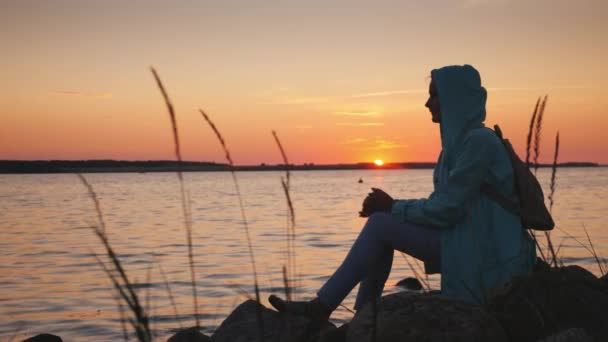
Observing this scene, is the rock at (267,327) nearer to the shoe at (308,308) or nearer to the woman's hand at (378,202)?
the shoe at (308,308)

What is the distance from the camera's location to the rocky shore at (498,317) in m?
3.62

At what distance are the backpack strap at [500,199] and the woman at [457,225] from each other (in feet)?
0.07

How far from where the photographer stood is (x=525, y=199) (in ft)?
14.3

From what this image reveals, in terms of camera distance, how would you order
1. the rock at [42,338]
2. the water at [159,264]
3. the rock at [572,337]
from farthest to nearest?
the water at [159,264] → the rock at [42,338] → the rock at [572,337]

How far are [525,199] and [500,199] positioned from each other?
0.15 meters

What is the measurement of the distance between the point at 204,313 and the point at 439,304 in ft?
19.4

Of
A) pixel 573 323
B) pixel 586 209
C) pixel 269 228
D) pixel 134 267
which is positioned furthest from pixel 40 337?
pixel 586 209

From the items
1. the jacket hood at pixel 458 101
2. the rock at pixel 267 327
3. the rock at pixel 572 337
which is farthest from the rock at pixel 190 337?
the rock at pixel 572 337

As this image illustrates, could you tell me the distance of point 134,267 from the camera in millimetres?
14109

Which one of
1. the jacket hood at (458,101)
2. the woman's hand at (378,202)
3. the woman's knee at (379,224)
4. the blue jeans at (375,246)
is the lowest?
the blue jeans at (375,246)

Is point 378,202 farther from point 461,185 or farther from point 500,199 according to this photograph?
point 500,199

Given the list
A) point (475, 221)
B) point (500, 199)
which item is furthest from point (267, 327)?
point (500, 199)

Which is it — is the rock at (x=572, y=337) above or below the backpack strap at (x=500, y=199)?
below

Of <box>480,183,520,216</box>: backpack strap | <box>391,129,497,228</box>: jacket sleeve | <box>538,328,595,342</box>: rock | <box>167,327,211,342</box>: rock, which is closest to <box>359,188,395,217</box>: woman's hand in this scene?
<box>391,129,497,228</box>: jacket sleeve
